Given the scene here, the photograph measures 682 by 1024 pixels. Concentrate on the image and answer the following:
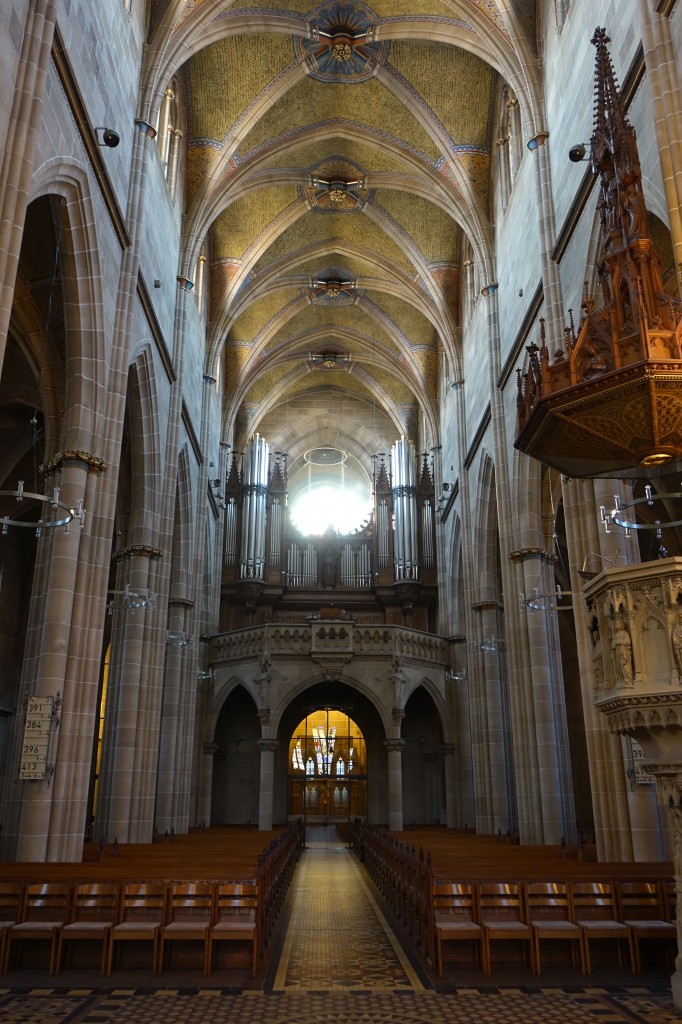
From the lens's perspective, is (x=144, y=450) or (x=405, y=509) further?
(x=405, y=509)

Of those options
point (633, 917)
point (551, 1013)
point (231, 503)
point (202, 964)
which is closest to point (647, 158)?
point (633, 917)

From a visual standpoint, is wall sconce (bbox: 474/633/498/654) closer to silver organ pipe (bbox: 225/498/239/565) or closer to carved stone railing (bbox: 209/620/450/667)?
carved stone railing (bbox: 209/620/450/667)

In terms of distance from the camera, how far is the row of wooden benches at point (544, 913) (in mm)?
7223

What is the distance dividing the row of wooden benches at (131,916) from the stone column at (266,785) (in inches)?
584

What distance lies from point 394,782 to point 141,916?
15.9 meters

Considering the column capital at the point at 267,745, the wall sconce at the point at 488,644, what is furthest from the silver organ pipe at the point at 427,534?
the column capital at the point at 267,745

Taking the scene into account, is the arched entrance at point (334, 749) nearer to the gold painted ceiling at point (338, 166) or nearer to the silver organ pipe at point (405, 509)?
the silver organ pipe at point (405, 509)

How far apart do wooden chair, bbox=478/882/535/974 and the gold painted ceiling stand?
41.6 feet

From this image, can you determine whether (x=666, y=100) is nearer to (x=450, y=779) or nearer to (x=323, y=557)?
(x=450, y=779)

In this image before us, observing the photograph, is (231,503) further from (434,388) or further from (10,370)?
(10,370)

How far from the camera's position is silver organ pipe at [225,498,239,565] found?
2777cm

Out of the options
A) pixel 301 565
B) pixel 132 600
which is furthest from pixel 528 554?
pixel 301 565

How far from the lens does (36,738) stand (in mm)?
10430

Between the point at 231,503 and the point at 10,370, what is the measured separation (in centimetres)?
1246
